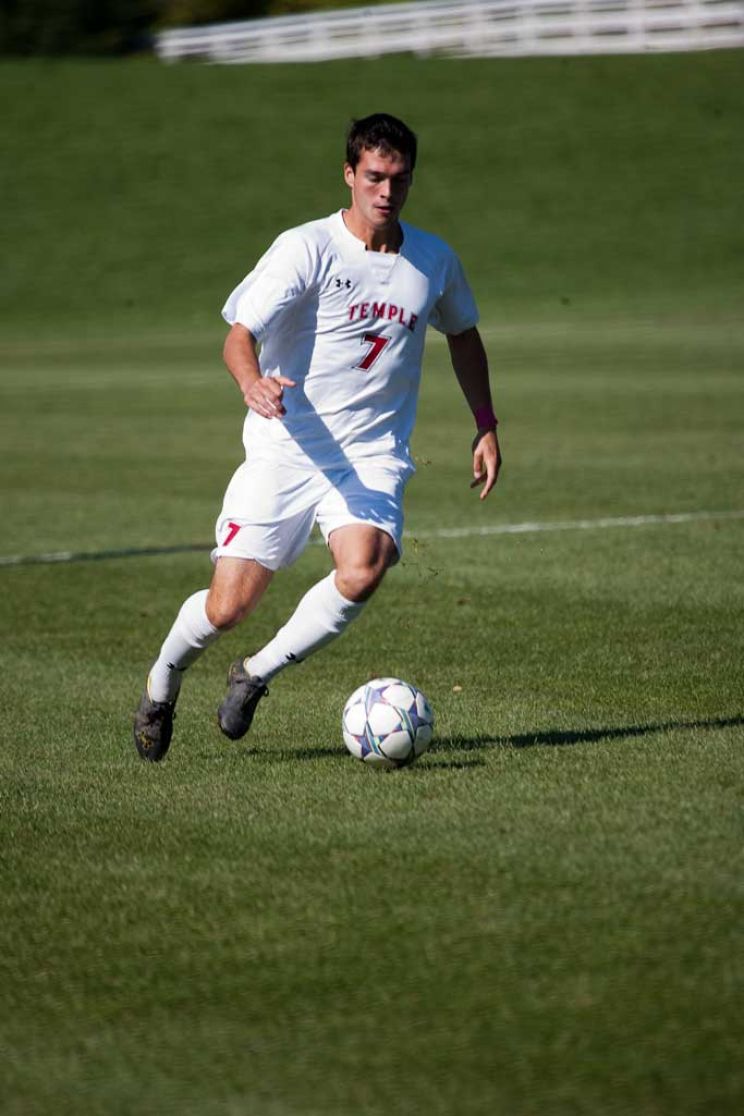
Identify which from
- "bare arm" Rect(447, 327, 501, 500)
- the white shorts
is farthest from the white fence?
the white shorts

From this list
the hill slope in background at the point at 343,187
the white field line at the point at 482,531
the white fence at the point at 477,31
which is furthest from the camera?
the white fence at the point at 477,31

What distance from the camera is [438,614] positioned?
10.4 meters

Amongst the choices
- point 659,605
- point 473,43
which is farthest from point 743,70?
point 659,605

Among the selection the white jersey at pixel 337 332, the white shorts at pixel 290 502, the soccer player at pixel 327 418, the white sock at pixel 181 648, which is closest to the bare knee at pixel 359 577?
the soccer player at pixel 327 418

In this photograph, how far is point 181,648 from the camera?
719 cm

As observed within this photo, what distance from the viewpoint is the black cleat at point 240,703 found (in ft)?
23.2

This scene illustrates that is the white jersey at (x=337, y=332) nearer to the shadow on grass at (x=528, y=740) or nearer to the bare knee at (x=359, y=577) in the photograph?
the bare knee at (x=359, y=577)

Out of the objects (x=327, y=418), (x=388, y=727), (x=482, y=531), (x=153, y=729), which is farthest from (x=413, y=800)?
(x=482, y=531)

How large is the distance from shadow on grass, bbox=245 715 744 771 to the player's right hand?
1369mm

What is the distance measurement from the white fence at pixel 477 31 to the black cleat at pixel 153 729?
169 feet

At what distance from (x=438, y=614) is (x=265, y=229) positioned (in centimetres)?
3960

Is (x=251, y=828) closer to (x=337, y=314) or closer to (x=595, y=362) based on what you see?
(x=337, y=314)

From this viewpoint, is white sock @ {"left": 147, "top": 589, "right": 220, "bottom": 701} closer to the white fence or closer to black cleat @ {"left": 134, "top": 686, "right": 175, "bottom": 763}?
black cleat @ {"left": 134, "top": 686, "right": 175, "bottom": 763}

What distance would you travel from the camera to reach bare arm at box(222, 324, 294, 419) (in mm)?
6395
